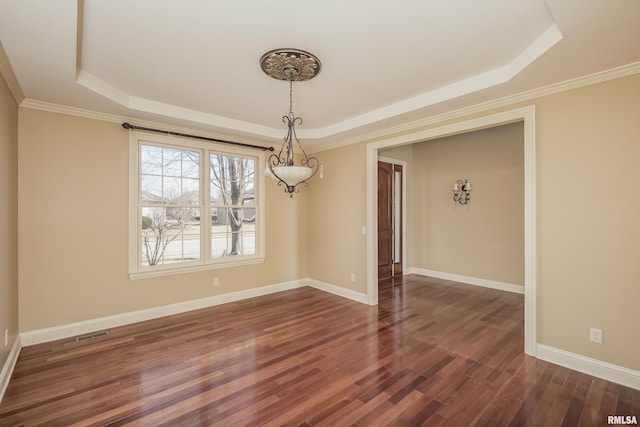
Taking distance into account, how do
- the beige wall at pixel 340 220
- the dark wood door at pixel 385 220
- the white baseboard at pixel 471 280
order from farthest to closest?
the dark wood door at pixel 385 220, the white baseboard at pixel 471 280, the beige wall at pixel 340 220

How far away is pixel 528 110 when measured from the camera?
2930mm

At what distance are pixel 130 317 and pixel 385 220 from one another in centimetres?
464

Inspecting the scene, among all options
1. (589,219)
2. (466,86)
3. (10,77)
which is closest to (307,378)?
(589,219)

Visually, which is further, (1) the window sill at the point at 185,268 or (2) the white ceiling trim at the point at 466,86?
(1) the window sill at the point at 185,268

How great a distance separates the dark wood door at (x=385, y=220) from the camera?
5.99 m

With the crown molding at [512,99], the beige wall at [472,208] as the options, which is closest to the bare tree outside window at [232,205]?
the crown molding at [512,99]

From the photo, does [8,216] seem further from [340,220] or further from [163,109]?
[340,220]

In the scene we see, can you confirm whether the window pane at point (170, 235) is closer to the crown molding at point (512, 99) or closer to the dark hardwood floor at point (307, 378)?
the dark hardwood floor at point (307, 378)

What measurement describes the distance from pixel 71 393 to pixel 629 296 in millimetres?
4626

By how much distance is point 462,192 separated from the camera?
579cm

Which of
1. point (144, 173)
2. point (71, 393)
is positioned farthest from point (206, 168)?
point (71, 393)

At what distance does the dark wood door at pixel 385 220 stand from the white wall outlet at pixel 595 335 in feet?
11.7

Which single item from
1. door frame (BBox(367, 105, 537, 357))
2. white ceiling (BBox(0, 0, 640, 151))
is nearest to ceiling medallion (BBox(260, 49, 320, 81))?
white ceiling (BBox(0, 0, 640, 151))

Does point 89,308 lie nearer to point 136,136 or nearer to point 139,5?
point 136,136
